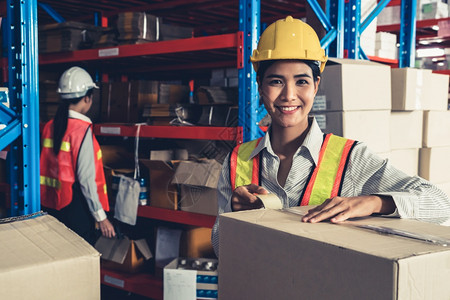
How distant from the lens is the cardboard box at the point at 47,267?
88 cm

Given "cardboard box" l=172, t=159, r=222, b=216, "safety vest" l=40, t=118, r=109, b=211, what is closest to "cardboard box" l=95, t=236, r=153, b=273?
"safety vest" l=40, t=118, r=109, b=211

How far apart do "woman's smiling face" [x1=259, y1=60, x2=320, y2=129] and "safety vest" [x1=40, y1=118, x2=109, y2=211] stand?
2.16 m

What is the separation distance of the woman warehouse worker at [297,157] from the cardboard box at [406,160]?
4.67 ft

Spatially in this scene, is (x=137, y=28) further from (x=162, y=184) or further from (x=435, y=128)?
(x=435, y=128)

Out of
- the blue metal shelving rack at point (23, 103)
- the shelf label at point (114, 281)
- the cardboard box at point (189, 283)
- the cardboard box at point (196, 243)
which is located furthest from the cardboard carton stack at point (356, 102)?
the shelf label at point (114, 281)

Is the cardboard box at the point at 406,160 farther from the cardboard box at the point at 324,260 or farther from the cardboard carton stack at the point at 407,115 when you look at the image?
the cardboard box at the point at 324,260

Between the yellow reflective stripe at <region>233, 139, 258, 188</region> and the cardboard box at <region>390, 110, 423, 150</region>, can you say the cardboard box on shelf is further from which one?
the yellow reflective stripe at <region>233, 139, 258, 188</region>

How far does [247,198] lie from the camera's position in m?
1.42

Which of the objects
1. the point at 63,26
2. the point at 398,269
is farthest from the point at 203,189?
the point at 398,269

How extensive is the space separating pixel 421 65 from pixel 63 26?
16.1ft

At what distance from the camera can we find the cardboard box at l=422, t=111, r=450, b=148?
10.6 feet

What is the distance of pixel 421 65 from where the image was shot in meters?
6.84

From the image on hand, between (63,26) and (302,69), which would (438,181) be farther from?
(63,26)

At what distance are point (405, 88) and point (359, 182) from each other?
1.54 m
